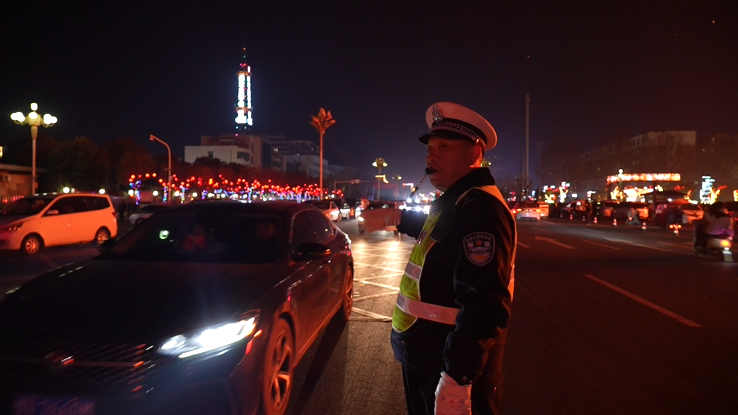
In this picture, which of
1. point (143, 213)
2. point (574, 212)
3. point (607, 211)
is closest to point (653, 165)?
point (574, 212)

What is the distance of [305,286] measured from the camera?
13.9ft

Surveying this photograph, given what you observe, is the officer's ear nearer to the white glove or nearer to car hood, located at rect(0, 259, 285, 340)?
the white glove

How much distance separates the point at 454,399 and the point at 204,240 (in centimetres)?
347

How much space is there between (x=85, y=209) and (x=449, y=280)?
15723 mm

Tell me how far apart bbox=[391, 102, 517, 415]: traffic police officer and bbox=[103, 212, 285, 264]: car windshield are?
2.27m

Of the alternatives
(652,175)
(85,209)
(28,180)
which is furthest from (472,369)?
(652,175)

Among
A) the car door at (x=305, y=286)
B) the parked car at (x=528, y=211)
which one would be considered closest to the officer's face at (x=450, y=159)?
the car door at (x=305, y=286)

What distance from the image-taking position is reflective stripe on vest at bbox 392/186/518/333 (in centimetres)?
200

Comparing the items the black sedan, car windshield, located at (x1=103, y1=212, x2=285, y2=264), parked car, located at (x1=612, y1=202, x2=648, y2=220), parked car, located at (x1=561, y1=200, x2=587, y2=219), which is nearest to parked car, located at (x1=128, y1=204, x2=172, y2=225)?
car windshield, located at (x1=103, y1=212, x2=285, y2=264)

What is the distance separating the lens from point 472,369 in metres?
1.77

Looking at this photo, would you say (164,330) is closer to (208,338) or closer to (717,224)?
(208,338)

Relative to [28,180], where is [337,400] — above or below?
below

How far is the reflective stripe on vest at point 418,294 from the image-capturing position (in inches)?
78.7

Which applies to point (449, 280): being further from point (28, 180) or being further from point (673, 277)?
point (28, 180)
